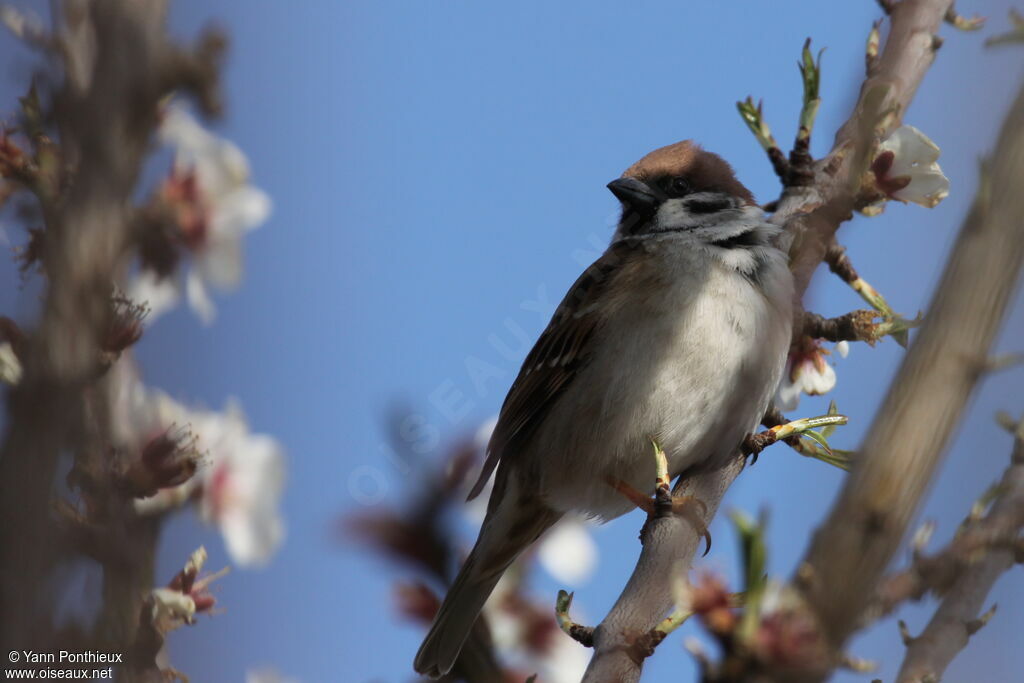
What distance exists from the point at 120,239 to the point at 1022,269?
792mm

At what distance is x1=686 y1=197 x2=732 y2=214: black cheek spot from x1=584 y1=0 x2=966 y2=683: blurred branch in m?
0.39

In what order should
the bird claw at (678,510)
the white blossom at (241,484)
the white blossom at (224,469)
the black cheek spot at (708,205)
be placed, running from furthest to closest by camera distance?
the black cheek spot at (708,205), the bird claw at (678,510), the white blossom at (241,484), the white blossom at (224,469)

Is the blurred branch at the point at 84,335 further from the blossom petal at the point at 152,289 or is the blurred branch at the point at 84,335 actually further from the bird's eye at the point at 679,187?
the bird's eye at the point at 679,187

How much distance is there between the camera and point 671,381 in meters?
2.79

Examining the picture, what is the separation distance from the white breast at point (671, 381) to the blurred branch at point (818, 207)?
0.12 meters

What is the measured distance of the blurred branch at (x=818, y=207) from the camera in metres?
1.75

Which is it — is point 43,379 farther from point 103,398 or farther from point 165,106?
point 165,106

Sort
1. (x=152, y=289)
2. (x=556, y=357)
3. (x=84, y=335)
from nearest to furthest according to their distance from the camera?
1. (x=84, y=335)
2. (x=152, y=289)
3. (x=556, y=357)

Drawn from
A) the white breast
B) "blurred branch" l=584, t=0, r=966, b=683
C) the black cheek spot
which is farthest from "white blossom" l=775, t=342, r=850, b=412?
the black cheek spot

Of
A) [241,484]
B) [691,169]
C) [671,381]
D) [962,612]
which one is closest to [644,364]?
[671,381]

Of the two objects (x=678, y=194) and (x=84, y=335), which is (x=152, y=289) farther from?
(x=678, y=194)

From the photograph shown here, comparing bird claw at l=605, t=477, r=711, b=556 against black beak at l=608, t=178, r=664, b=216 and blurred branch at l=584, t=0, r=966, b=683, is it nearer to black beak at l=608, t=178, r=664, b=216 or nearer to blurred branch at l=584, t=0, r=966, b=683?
blurred branch at l=584, t=0, r=966, b=683

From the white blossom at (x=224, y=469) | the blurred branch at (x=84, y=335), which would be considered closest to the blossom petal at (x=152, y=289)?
the white blossom at (x=224, y=469)

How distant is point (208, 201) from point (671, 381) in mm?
1265
